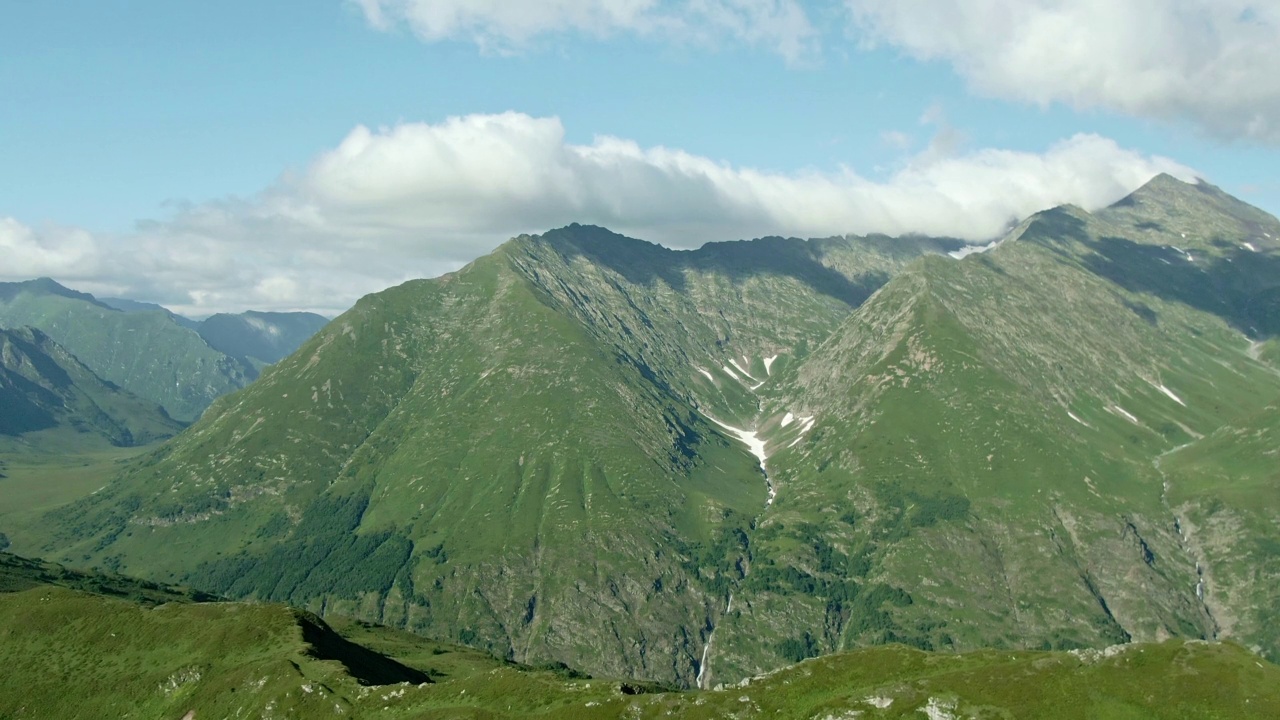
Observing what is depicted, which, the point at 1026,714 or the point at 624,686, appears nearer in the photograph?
the point at 1026,714

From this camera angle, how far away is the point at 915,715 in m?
158

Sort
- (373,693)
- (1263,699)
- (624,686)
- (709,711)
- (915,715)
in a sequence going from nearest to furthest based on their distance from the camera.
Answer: (1263,699) < (915,715) < (709,711) < (373,693) < (624,686)

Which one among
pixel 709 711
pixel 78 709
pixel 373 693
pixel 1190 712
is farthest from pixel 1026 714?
pixel 78 709

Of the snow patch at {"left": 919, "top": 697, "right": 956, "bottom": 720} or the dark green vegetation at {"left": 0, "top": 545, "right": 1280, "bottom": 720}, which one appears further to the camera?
the snow patch at {"left": 919, "top": 697, "right": 956, "bottom": 720}

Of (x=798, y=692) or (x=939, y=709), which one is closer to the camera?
(x=939, y=709)

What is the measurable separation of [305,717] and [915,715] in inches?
4347

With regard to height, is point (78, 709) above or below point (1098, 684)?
below

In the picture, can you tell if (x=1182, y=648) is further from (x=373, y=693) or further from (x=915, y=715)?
(x=373, y=693)

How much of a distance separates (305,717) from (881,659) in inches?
4406

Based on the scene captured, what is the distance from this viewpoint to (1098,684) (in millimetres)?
158625

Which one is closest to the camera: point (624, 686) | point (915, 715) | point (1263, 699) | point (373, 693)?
point (1263, 699)

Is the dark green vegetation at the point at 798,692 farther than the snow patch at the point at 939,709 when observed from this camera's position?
No

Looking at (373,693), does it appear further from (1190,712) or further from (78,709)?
(1190,712)

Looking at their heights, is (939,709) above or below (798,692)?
above
